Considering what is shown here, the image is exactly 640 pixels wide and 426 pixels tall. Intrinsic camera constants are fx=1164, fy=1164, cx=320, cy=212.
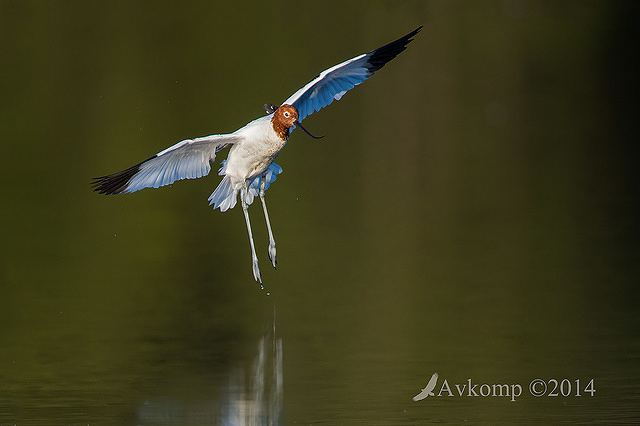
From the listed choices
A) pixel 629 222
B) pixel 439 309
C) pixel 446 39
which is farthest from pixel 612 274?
pixel 446 39

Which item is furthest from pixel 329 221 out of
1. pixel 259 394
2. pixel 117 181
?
pixel 259 394

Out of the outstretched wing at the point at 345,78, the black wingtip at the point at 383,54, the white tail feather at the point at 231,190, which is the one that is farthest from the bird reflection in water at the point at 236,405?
the black wingtip at the point at 383,54

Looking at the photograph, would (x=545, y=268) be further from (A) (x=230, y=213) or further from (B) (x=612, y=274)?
(A) (x=230, y=213)

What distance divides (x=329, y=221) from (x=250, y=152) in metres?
6.54

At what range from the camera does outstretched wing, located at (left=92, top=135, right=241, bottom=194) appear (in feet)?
35.9

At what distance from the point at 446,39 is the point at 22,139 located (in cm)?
1279

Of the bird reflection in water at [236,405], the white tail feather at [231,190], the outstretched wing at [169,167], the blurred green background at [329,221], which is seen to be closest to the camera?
the bird reflection in water at [236,405]

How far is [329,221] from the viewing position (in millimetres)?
17703

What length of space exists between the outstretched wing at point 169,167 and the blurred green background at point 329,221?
143cm

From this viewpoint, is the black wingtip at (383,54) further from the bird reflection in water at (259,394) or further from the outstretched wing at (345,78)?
the bird reflection in water at (259,394)

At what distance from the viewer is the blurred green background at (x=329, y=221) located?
30.8 feet

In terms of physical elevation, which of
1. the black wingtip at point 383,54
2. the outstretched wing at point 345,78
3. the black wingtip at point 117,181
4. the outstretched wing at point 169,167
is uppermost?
the black wingtip at point 383,54

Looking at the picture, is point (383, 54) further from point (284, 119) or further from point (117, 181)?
point (117, 181)

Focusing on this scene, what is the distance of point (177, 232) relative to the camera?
16953 mm
